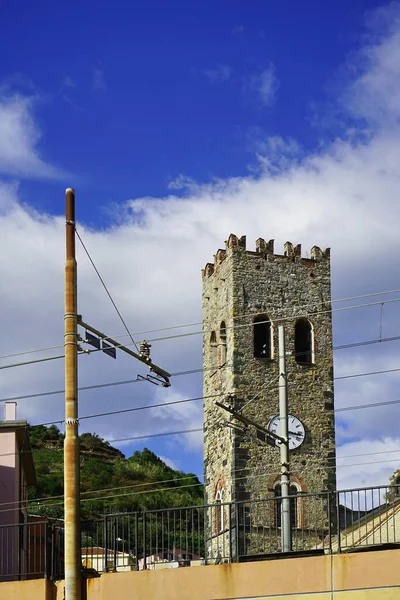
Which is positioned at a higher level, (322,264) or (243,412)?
(322,264)

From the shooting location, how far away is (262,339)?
5456cm

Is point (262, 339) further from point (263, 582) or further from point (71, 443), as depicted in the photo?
point (71, 443)

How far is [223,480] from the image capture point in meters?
52.5

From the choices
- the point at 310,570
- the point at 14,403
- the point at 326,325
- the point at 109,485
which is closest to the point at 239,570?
the point at 310,570

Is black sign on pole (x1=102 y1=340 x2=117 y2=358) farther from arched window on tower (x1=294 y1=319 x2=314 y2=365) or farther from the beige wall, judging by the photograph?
arched window on tower (x1=294 y1=319 x2=314 y2=365)

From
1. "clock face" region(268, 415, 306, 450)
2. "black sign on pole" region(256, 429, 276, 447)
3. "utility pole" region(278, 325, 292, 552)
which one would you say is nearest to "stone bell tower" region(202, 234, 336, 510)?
"clock face" region(268, 415, 306, 450)

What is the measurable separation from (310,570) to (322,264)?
37.6 m

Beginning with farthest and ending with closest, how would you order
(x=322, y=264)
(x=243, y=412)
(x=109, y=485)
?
(x=109, y=485)
(x=322, y=264)
(x=243, y=412)

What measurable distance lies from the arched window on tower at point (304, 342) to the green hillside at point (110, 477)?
2498 centimetres

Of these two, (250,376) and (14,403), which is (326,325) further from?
(14,403)

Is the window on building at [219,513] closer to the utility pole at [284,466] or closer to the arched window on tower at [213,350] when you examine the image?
the arched window on tower at [213,350]

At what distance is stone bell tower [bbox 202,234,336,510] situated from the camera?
52.2 m

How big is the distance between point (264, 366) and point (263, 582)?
113 feet

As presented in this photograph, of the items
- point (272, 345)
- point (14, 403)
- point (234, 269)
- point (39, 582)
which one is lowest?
point (39, 582)
